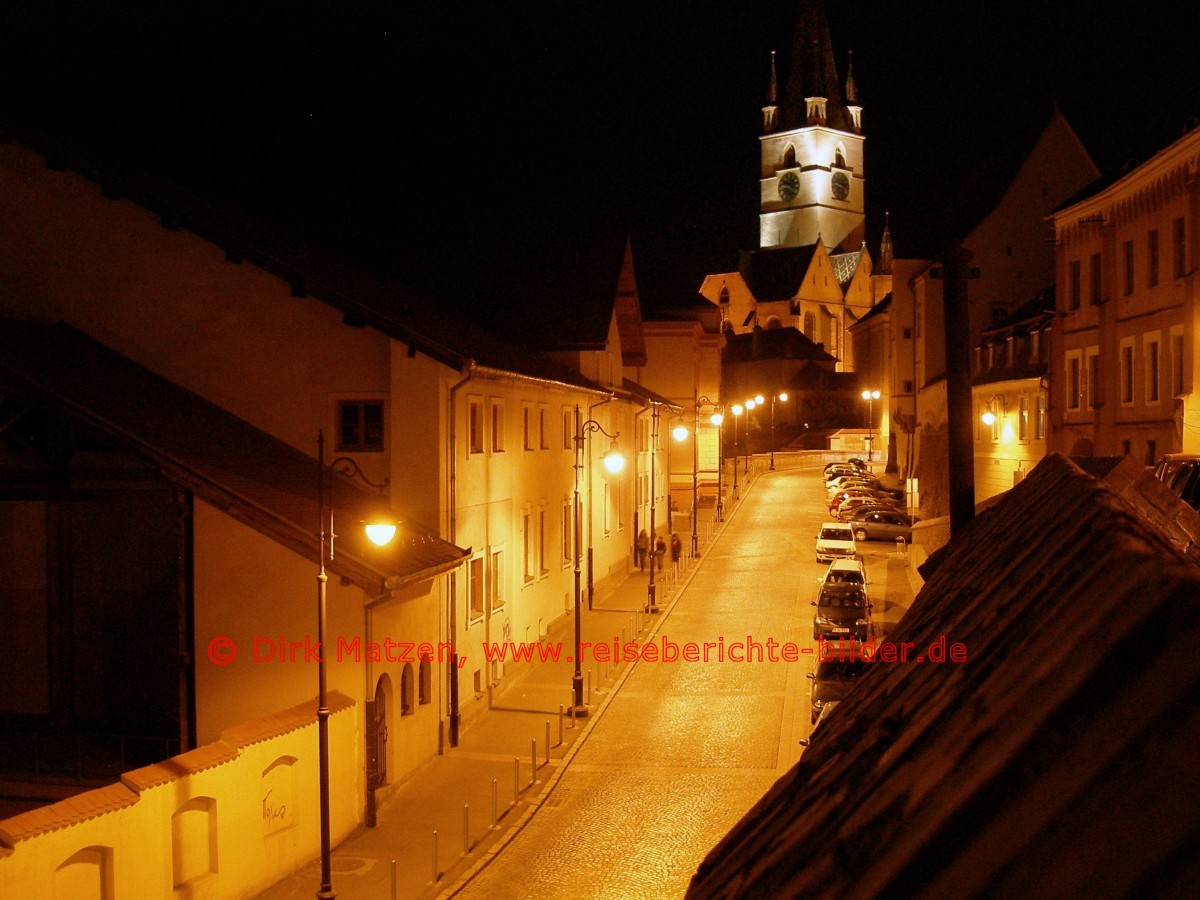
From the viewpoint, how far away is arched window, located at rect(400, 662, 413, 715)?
20703 mm

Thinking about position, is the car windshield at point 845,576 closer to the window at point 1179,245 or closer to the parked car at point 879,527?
the window at point 1179,245

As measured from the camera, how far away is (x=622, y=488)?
148ft

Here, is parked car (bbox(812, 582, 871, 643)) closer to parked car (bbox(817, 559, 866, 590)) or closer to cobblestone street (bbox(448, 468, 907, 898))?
parked car (bbox(817, 559, 866, 590))

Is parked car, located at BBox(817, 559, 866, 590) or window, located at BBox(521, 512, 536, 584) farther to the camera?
parked car, located at BBox(817, 559, 866, 590)

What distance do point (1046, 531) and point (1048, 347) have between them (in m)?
37.8

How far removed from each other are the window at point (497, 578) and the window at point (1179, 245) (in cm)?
1807

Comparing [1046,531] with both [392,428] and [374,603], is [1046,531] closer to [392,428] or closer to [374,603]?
[374,603]

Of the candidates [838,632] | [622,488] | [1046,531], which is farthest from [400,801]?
[622,488]

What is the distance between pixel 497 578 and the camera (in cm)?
2752

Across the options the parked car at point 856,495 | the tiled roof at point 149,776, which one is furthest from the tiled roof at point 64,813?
the parked car at point 856,495

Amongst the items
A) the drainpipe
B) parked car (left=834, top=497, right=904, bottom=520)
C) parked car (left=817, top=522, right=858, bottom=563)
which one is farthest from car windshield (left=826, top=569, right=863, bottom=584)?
parked car (left=834, top=497, right=904, bottom=520)

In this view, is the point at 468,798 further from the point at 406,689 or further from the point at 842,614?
the point at 842,614

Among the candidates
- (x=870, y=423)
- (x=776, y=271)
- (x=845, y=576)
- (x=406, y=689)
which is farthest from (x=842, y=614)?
(x=776, y=271)

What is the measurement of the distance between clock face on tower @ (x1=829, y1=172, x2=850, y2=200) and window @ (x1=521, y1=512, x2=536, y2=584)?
399 feet
